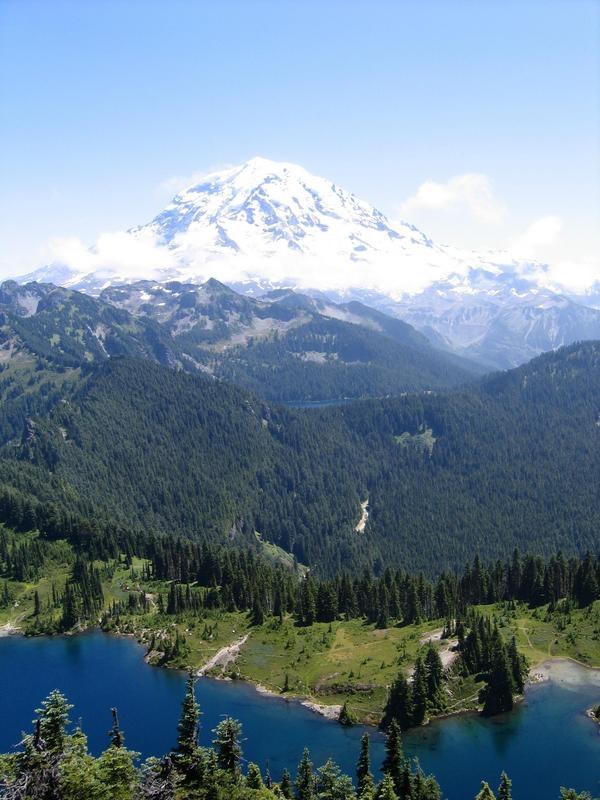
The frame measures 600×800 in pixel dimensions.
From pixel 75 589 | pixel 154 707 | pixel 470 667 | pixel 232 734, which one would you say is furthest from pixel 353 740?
pixel 75 589

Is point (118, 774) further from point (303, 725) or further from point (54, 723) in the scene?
point (303, 725)

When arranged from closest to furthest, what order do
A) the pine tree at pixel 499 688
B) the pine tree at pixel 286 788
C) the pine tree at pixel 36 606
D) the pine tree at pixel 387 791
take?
the pine tree at pixel 387 791
the pine tree at pixel 286 788
the pine tree at pixel 499 688
the pine tree at pixel 36 606

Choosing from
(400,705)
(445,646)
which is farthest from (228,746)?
(445,646)

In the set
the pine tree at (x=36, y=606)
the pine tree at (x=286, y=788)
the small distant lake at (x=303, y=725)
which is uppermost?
the pine tree at (x=36, y=606)

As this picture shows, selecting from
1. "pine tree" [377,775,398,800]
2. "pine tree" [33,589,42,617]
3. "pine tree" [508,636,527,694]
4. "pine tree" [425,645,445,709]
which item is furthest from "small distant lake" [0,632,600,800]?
"pine tree" [377,775,398,800]

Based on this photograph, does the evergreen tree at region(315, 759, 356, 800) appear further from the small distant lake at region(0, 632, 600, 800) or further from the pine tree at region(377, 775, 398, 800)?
the small distant lake at region(0, 632, 600, 800)

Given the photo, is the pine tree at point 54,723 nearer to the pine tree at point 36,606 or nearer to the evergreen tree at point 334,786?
the evergreen tree at point 334,786

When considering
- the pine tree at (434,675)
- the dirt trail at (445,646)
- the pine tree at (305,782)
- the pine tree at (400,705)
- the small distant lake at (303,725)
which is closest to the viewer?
the pine tree at (305,782)

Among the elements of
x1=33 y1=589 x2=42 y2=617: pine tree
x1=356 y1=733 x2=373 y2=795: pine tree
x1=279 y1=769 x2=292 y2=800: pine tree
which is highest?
x1=33 y1=589 x2=42 y2=617: pine tree

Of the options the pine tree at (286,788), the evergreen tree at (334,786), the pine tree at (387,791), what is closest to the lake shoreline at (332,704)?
the pine tree at (286,788)
